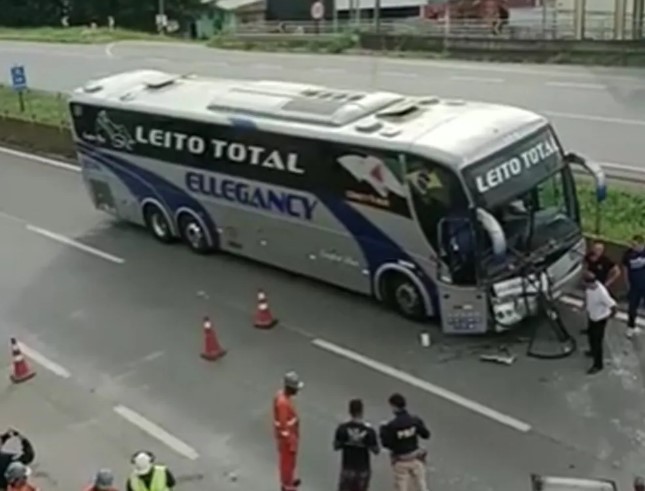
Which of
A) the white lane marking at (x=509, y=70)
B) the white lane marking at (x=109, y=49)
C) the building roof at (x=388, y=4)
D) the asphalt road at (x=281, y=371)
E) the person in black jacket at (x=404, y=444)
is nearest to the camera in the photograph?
the person in black jacket at (x=404, y=444)

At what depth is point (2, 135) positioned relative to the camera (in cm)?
2983

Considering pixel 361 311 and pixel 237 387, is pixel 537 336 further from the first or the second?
pixel 237 387

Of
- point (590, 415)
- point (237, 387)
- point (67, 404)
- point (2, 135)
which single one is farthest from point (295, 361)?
point (2, 135)

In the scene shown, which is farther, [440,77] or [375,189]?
[440,77]

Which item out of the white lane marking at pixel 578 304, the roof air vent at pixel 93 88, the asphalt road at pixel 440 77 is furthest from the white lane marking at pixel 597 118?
the roof air vent at pixel 93 88

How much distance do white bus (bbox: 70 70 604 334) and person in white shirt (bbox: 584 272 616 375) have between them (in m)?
1.23

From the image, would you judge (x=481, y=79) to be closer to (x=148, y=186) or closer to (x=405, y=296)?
(x=148, y=186)

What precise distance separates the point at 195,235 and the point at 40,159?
981cm

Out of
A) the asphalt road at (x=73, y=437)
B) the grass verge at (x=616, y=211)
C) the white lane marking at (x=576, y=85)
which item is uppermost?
the grass verge at (x=616, y=211)

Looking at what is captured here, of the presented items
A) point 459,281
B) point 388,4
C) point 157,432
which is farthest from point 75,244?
point 388,4

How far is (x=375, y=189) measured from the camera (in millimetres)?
15391

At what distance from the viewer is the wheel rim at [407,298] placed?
15.4 meters

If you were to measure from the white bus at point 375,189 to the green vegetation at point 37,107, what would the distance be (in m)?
9.19

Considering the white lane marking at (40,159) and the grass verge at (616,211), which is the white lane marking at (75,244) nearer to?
the white lane marking at (40,159)
